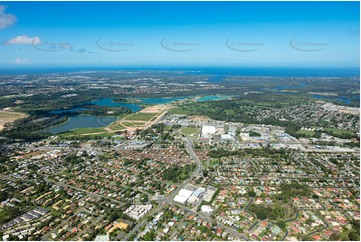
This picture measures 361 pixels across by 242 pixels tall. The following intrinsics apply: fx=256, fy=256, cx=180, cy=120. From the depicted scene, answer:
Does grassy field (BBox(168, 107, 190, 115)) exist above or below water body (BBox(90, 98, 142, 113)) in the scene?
above

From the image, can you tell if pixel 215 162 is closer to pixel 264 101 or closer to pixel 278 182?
pixel 278 182

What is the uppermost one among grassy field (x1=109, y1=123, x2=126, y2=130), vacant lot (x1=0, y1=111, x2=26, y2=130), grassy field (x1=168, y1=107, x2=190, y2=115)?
grassy field (x1=168, y1=107, x2=190, y2=115)

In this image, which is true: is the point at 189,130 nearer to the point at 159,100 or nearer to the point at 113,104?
the point at 113,104

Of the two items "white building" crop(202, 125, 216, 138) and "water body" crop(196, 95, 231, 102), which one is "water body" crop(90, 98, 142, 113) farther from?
"white building" crop(202, 125, 216, 138)

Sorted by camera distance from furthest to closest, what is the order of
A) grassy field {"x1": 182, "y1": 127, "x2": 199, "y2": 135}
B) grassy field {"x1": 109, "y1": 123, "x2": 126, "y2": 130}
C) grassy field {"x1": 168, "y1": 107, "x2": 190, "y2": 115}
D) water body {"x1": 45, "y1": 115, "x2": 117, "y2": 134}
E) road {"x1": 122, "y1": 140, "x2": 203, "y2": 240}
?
grassy field {"x1": 168, "y1": 107, "x2": 190, "y2": 115} < water body {"x1": 45, "y1": 115, "x2": 117, "y2": 134} < grassy field {"x1": 109, "y1": 123, "x2": 126, "y2": 130} < grassy field {"x1": 182, "y1": 127, "x2": 199, "y2": 135} < road {"x1": 122, "y1": 140, "x2": 203, "y2": 240}

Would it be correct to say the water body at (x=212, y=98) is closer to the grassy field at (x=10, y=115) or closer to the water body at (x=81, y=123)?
the water body at (x=81, y=123)

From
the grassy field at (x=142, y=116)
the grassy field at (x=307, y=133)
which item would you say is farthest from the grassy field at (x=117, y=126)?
the grassy field at (x=307, y=133)

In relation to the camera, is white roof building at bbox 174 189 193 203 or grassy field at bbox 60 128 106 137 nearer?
white roof building at bbox 174 189 193 203

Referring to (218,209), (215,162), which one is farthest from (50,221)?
(215,162)

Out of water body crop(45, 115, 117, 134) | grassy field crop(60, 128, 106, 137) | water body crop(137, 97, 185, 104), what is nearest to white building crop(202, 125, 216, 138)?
grassy field crop(60, 128, 106, 137)

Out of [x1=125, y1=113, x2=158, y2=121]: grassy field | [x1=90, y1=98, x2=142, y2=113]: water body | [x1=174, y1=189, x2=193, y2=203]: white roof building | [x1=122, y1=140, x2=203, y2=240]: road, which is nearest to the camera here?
[x1=122, y1=140, x2=203, y2=240]: road
